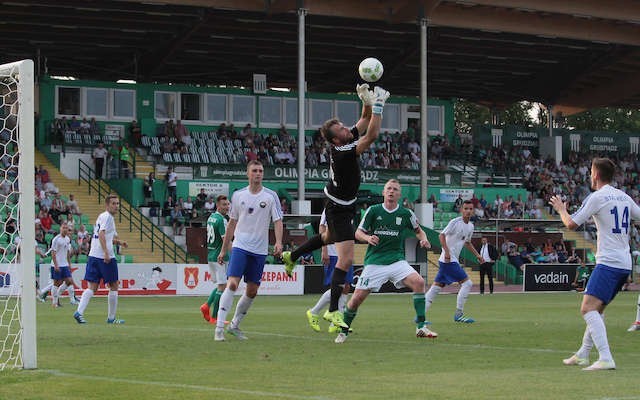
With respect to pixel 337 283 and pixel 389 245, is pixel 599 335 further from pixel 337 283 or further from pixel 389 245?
pixel 389 245

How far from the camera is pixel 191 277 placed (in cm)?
3747

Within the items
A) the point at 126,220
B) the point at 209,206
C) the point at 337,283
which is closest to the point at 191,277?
the point at 126,220

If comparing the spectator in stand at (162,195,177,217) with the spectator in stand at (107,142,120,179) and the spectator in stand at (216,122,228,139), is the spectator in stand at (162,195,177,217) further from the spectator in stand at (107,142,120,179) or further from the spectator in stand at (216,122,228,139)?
the spectator in stand at (216,122,228,139)

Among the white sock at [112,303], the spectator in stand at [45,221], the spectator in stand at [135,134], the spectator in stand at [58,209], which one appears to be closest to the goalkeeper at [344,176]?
the white sock at [112,303]

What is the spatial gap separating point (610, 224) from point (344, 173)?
3.53 metres

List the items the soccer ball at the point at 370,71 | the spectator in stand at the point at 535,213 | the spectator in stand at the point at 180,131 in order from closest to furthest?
the soccer ball at the point at 370,71 < the spectator in stand at the point at 180,131 < the spectator in stand at the point at 535,213

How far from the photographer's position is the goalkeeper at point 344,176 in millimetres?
13414

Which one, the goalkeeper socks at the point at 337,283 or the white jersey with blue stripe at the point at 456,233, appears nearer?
the goalkeeper socks at the point at 337,283

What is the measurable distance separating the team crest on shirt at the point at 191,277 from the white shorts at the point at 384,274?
22227mm

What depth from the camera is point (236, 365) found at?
11984 millimetres

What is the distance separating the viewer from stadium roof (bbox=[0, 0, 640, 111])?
48188 millimetres

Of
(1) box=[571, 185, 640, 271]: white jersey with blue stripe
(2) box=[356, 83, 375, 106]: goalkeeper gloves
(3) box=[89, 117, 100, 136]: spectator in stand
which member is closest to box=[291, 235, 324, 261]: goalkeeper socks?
(2) box=[356, 83, 375, 106]: goalkeeper gloves

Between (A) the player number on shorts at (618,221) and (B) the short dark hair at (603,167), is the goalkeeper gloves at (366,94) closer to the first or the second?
(B) the short dark hair at (603,167)

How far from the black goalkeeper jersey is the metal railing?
28521 millimetres
